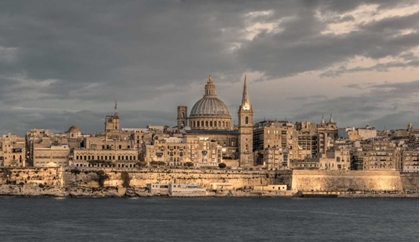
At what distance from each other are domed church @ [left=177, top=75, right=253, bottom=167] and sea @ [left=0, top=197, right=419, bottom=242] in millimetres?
25410

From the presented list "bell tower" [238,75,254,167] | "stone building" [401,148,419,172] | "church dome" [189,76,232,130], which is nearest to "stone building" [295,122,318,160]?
"bell tower" [238,75,254,167]

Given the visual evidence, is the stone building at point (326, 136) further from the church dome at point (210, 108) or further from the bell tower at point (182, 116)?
the bell tower at point (182, 116)

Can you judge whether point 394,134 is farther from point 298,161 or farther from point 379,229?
point 379,229

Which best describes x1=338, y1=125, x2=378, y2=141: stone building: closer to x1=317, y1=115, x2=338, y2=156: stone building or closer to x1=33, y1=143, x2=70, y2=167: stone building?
x1=317, y1=115, x2=338, y2=156: stone building

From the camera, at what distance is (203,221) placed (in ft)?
149

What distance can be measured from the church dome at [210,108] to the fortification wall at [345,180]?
72.8 ft

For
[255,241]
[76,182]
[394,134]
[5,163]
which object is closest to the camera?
[255,241]

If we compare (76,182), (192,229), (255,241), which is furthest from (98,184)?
(255,241)

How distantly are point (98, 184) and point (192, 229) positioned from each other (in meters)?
31.8

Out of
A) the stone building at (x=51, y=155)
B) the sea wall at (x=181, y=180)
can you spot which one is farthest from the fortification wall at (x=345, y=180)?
the stone building at (x=51, y=155)

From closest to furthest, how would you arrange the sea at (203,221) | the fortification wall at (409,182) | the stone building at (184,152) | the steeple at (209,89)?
the sea at (203,221), the fortification wall at (409,182), the stone building at (184,152), the steeple at (209,89)

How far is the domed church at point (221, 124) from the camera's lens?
87.5 m

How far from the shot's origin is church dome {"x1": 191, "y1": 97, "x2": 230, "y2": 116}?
9500cm

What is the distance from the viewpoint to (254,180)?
75312 mm
